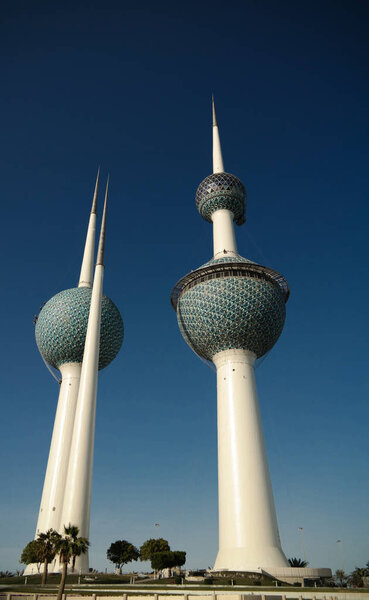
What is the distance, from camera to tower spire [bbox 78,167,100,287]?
7269 centimetres

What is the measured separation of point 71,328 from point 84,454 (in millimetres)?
21449

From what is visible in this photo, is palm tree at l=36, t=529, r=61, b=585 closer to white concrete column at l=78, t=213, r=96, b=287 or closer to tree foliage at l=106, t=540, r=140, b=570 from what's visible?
tree foliage at l=106, t=540, r=140, b=570

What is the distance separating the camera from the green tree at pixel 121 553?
62750 mm

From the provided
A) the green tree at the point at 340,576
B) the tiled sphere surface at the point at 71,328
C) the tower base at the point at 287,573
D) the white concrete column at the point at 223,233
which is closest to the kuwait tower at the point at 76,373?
the tiled sphere surface at the point at 71,328

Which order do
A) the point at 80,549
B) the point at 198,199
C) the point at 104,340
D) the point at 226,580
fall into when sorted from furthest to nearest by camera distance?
the point at 198,199
the point at 104,340
the point at 226,580
the point at 80,549

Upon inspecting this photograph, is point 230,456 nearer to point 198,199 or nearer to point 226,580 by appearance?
point 226,580

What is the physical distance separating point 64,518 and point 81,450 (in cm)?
654

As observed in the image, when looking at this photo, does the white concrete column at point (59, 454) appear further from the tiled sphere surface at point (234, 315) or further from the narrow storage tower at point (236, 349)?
the tiled sphere surface at point (234, 315)

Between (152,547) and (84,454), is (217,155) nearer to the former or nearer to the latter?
(84,454)

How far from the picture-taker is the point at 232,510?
46.8 metres

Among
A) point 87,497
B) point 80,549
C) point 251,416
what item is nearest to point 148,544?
point 87,497

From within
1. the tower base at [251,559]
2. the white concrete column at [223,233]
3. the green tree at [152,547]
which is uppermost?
the white concrete column at [223,233]

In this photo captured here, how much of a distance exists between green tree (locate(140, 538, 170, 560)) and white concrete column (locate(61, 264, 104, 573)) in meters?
19.5

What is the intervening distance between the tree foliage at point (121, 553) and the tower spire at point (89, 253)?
37817 millimetres
